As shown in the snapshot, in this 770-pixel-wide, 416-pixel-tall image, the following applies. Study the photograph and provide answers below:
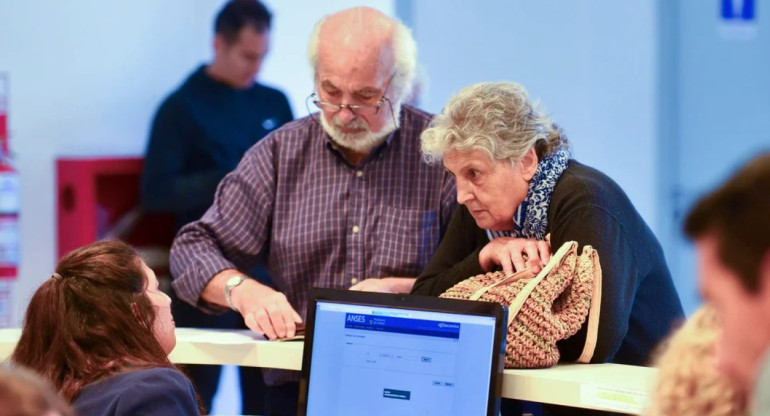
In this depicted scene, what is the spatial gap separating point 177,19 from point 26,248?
1209 mm

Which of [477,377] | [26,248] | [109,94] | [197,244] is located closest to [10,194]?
[26,248]

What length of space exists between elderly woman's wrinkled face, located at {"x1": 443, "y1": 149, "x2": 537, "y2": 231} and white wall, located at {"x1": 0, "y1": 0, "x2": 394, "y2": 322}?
2.13 metres

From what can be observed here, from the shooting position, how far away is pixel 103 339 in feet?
6.12

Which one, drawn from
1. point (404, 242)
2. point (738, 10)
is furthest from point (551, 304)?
point (738, 10)

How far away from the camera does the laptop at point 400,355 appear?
187 cm

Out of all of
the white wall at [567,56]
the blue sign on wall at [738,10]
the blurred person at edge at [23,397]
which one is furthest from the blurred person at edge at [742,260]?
the blue sign on wall at [738,10]

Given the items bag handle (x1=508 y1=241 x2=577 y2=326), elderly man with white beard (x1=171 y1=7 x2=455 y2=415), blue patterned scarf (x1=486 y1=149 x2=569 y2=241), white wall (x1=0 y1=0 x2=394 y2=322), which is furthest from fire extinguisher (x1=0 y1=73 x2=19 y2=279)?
bag handle (x1=508 y1=241 x2=577 y2=326)

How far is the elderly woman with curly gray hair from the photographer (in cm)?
201

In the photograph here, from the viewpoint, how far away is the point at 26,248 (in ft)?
13.1

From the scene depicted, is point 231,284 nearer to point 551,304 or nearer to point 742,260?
point 551,304

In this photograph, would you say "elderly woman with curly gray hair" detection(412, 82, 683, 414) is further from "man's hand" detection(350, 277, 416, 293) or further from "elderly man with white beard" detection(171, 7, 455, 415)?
"elderly man with white beard" detection(171, 7, 455, 415)

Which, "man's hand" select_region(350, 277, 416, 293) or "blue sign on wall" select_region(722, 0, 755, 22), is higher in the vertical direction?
"blue sign on wall" select_region(722, 0, 755, 22)

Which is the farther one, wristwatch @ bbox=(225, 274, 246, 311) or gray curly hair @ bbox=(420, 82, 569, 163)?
wristwatch @ bbox=(225, 274, 246, 311)

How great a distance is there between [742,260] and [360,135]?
1.82 m
